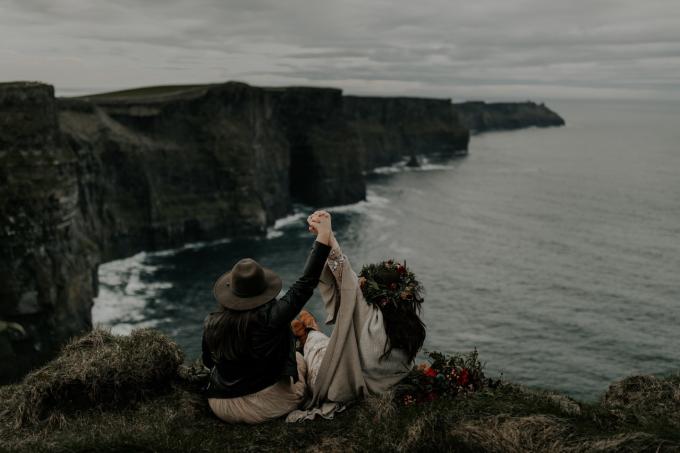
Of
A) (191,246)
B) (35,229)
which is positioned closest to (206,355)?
(35,229)

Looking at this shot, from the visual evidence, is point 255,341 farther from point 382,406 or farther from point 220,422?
point 382,406

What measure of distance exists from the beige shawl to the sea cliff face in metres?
34.9

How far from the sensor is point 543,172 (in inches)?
5881

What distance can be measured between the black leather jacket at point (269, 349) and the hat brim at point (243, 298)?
0.11 m

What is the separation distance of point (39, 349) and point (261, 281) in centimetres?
3985

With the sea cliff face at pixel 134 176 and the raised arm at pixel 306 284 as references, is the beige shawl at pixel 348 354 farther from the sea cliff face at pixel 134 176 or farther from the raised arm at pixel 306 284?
the sea cliff face at pixel 134 176

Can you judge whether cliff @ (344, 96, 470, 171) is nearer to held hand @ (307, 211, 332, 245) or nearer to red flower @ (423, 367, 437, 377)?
red flower @ (423, 367, 437, 377)

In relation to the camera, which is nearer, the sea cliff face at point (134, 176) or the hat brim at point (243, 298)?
the hat brim at point (243, 298)

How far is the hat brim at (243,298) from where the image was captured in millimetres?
8297

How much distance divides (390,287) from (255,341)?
2249mm

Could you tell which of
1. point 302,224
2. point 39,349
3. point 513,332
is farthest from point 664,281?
A: point 39,349

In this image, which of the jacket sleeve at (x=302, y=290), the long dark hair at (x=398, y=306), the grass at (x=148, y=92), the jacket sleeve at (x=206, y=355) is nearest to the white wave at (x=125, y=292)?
the grass at (x=148, y=92)

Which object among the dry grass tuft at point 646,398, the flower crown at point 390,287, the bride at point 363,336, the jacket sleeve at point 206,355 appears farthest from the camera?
the dry grass tuft at point 646,398

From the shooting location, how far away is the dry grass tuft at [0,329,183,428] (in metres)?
9.29
